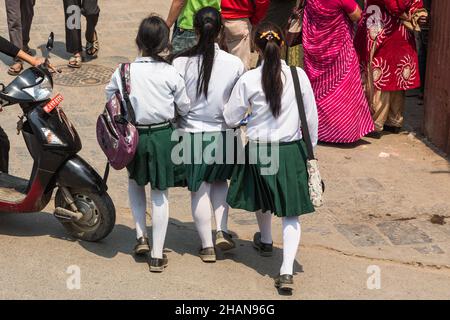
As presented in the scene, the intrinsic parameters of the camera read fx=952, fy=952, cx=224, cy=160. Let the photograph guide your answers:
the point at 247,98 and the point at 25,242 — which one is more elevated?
the point at 247,98

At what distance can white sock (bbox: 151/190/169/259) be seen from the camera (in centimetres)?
607

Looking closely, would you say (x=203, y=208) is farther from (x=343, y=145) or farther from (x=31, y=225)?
(x=343, y=145)

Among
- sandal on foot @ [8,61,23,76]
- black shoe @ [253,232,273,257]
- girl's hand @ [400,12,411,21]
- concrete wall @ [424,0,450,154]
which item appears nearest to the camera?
black shoe @ [253,232,273,257]

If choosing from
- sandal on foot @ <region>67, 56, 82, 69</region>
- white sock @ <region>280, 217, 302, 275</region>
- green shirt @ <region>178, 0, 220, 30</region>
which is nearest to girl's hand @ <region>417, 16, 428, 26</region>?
green shirt @ <region>178, 0, 220, 30</region>

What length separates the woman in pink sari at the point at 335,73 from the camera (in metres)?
8.30

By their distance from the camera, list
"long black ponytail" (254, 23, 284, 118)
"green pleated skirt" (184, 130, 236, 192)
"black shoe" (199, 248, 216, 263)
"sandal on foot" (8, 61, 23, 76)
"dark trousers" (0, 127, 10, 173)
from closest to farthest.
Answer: "long black ponytail" (254, 23, 284, 118), "green pleated skirt" (184, 130, 236, 192), "black shoe" (199, 248, 216, 263), "dark trousers" (0, 127, 10, 173), "sandal on foot" (8, 61, 23, 76)

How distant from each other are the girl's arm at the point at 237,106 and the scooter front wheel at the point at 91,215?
100cm

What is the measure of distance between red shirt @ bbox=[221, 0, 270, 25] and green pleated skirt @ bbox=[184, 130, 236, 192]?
8.72ft

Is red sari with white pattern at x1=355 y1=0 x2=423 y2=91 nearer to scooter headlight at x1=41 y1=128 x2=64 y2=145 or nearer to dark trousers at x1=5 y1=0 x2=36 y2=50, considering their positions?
scooter headlight at x1=41 y1=128 x2=64 y2=145

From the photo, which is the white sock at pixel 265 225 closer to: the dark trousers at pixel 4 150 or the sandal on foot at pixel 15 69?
the dark trousers at pixel 4 150

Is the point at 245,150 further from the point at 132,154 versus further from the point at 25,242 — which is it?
the point at 25,242

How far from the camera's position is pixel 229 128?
6.06m

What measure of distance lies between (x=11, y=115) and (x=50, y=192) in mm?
2579

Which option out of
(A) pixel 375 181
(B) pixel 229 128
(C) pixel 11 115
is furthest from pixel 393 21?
(C) pixel 11 115
